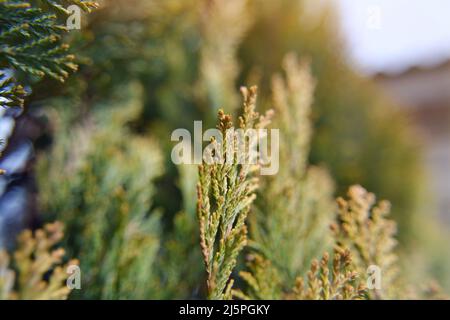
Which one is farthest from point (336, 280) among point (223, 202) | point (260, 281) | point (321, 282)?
point (223, 202)

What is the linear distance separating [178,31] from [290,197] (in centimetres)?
176

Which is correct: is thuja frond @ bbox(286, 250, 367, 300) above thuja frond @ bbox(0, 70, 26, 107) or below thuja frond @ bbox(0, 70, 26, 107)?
below

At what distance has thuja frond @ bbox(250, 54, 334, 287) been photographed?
1.86 metres

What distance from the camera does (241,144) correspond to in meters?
1.17

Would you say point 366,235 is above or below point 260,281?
above

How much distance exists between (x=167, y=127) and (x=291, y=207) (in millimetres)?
1310

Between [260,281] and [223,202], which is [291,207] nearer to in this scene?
[260,281]

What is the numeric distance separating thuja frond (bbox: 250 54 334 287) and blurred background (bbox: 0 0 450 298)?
349mm

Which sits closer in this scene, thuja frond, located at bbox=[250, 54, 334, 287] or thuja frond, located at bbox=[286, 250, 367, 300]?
thuja frond, located at bbox=[286, 250, 367, 300]

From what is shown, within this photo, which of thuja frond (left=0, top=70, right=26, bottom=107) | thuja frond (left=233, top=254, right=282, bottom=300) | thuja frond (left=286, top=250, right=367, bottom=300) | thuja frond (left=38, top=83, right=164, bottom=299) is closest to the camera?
thuja frond (left=0, top=70, right=26, bottom=107)

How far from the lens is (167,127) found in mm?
2994

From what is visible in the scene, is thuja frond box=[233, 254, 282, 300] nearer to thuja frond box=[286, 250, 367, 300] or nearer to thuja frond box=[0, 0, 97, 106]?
thuja frond box=[286, 250, 367, 300]

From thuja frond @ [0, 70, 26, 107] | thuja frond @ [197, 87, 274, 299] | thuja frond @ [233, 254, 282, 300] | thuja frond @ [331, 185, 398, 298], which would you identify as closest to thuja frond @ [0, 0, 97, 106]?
thuja frond @ [0, 70, 26, 107]

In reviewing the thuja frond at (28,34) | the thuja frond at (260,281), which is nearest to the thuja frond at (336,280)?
the thuja frond at (260,281)
